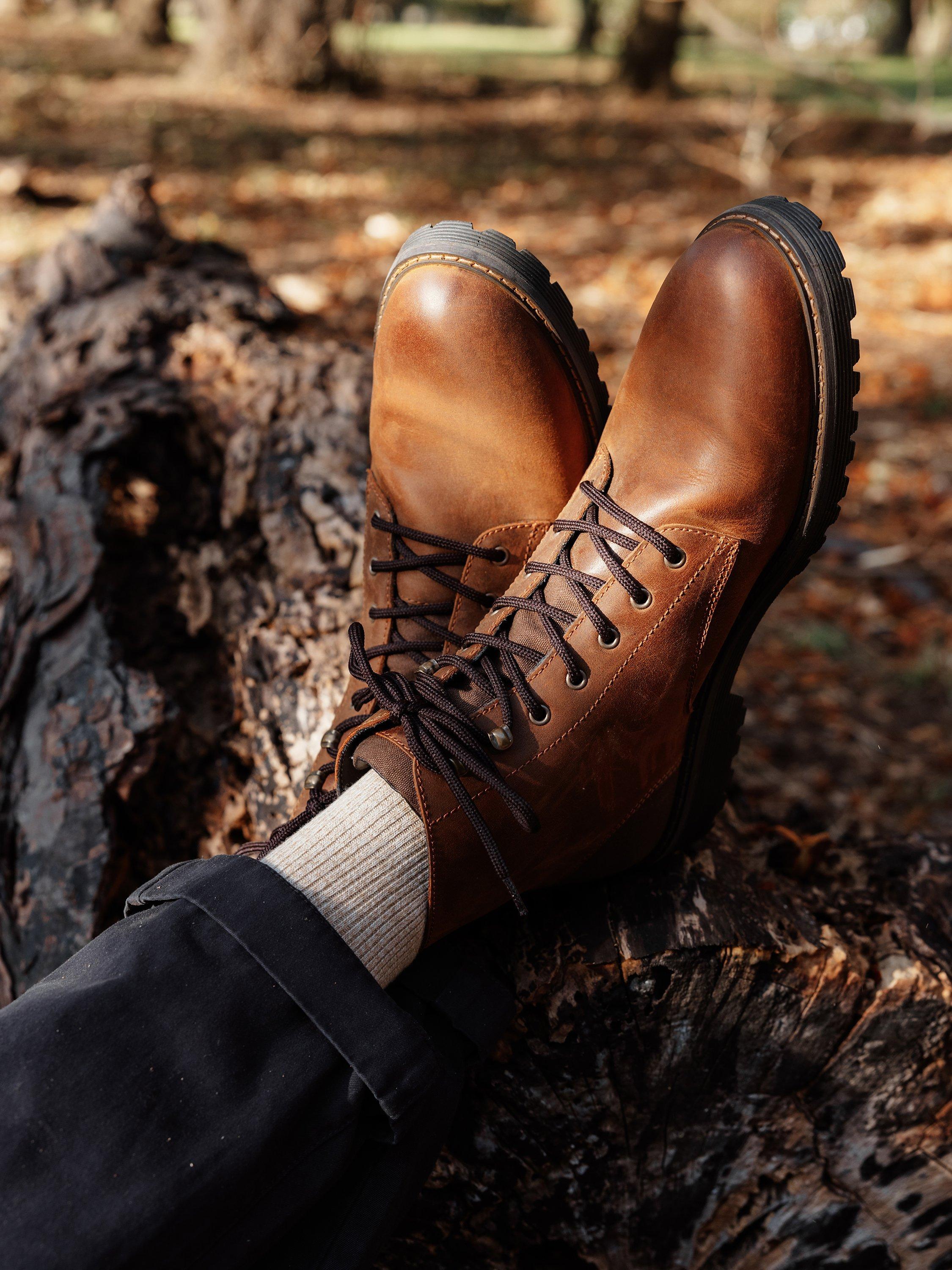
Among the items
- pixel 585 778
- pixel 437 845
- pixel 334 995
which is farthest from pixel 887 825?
pixel 334 995

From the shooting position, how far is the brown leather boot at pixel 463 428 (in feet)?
4.84

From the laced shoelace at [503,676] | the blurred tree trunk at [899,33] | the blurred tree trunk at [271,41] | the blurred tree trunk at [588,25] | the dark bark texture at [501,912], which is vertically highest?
the blurred tree trunk at [899,33]

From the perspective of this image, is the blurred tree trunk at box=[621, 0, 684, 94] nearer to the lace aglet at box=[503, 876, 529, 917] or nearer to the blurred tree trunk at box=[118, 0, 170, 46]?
the blurred tree trunk at box=[118, 0, 170, 46]

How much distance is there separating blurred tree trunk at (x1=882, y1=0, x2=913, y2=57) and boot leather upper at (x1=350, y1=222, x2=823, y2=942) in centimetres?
2373

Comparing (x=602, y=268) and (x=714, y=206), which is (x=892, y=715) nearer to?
(x=602, y=268)

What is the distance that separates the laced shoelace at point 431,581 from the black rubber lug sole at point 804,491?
398 millimetres

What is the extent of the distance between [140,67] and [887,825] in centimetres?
1146

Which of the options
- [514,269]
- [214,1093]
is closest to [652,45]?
[514,269]

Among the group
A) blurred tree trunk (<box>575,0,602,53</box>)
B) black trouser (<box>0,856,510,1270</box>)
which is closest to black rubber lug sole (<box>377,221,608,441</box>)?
black trouser (<box>0,856,510,1270</box>)

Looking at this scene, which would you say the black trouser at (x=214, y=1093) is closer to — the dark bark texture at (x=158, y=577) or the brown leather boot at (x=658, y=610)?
the brown leather boot at (x=658, y=610)

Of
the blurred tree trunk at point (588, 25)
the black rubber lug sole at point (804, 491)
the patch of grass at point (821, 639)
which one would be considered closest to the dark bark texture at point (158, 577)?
the black rubber lug sole at point (804, 491)

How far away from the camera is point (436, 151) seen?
785 centimetres

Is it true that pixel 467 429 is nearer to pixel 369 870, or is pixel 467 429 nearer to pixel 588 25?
pixel 369 870

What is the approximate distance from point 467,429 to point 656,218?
5.48 m
